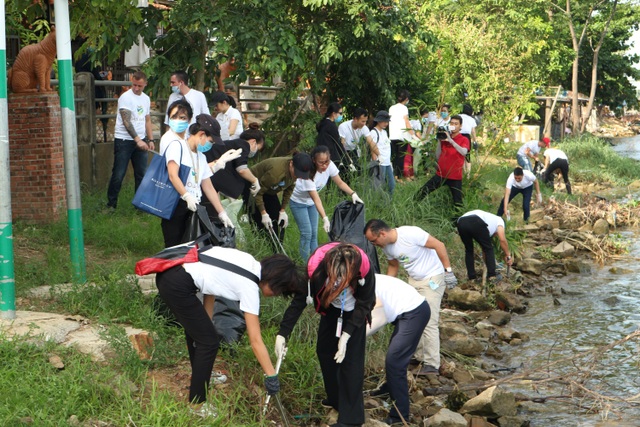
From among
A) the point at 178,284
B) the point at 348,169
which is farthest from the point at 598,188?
the point at 178,284

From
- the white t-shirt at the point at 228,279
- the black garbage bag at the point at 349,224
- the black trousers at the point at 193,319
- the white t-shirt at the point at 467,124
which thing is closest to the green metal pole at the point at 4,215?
the black trousers at the point at 193,319

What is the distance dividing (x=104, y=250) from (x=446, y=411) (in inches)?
167

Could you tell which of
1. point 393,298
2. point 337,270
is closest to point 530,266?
point 393,298

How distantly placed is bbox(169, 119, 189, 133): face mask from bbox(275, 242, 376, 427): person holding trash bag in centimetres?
183

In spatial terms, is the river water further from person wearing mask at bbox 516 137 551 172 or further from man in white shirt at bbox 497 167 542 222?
person wearing mask at bbox 516 137 551 172

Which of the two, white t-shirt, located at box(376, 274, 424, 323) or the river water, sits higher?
white t-shirt, located at box(376, 274, 424, 323)

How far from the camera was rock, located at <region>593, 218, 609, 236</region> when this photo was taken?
1552cm

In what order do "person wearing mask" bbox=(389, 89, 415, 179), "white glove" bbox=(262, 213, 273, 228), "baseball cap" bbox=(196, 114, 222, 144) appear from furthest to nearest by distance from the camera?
"person wearing mask" bbox=(389, 89, 415, 179)
"white glove" bbox=(262, 213, 273, 228)
"baseball cap" bbox=(196, 114, 222, 144)

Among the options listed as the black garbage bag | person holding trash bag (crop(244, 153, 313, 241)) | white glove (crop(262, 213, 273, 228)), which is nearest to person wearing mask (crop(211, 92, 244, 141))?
person holding trash bag (crop(244, 153, 313, 241))

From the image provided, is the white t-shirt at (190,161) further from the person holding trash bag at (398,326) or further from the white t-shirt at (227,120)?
the white t-shirt at (227,120)

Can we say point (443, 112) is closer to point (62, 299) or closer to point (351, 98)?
point (351, 98)

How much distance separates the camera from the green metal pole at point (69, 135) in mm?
7320

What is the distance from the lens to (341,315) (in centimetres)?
599

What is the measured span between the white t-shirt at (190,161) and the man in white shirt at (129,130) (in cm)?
336
